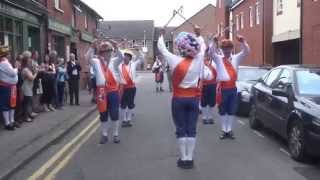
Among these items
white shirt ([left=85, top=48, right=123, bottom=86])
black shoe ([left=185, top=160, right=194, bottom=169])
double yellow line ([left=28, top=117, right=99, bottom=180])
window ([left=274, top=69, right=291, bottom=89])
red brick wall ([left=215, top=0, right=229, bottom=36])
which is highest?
red brick wall ([left=215, top=0, right=229, bottom=36])

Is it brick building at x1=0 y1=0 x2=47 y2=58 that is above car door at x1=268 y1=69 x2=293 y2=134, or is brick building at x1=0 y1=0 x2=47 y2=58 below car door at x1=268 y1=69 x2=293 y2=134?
above

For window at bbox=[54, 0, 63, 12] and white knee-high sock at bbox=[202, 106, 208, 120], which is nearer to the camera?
white knee-high sock at bbox=[202, 106, 208, 120]

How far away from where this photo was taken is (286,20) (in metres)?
30.2

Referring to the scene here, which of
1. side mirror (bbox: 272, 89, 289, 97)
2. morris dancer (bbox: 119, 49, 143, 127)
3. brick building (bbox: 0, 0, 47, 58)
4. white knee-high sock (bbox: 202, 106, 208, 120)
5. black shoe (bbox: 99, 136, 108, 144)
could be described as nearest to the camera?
side mirror (bbox: 272, 89, 289, 97)

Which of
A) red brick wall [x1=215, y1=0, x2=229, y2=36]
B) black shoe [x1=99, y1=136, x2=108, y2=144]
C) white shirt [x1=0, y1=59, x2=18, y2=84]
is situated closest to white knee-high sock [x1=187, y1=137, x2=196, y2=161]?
black shoe [x1=99, y1=136, x2=108, y2=144]

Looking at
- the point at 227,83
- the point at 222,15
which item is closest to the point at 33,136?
the point at 227,83

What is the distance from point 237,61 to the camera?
12.3 metres

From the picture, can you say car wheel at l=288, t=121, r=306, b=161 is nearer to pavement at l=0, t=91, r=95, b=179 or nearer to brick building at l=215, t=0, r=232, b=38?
pavement at l=0, t=91, r=95, b=179

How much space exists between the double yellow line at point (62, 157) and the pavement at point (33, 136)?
1.08 feet

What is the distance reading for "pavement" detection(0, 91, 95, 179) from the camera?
959 cm

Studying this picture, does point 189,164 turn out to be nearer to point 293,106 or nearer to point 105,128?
point 293,106

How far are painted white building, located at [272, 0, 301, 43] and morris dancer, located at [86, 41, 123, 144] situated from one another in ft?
55.4

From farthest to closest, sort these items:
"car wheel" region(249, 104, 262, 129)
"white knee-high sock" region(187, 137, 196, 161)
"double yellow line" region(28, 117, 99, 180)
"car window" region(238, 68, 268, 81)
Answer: "car window" region(238, 68, 268, 81)
"car wheel" region(249, 104, 262, 129)
"white knee-high sock" region(187, 137, 196, 161)
"double yellow line" region(28, 117, 99, 180)

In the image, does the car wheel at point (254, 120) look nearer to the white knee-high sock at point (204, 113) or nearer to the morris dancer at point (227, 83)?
the morris dancer at point (227, 83)
